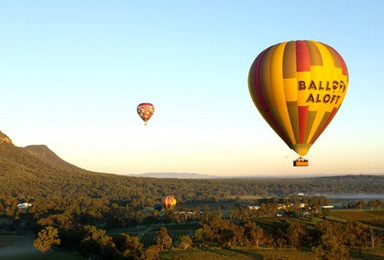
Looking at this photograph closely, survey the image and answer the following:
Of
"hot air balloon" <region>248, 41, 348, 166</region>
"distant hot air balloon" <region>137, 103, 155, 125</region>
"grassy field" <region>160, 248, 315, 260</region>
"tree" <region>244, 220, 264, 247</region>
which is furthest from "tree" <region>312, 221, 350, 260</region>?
"distant hot air balloon" <region>137, 103, 155, 125</region>

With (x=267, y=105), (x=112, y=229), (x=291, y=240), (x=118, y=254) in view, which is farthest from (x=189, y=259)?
(x=112, y=229)

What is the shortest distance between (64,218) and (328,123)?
315 feet

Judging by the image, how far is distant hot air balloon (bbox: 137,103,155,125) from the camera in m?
107

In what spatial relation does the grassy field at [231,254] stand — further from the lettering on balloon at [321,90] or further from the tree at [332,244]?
the lettering on balloon at [321,90]

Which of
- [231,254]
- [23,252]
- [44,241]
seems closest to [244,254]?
[231,254]

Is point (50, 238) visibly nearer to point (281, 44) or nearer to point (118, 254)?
point (118, 254)

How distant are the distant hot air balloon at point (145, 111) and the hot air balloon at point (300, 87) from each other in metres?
58.7

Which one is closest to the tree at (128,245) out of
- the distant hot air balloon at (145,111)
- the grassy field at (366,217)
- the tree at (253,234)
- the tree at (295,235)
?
the tree at (253,234)

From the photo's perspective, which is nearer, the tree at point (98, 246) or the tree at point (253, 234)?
the tree at point (98, 246)

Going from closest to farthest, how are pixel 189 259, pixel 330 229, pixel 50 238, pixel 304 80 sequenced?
pixel 304 80 → pixel 189 259 → pixel 330 229 → pixel 50 238

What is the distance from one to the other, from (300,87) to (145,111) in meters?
62.3

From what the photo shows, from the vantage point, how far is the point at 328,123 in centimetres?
5253

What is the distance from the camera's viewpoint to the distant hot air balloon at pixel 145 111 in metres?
107

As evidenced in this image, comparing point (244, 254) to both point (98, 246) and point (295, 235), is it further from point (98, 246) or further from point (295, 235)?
point (98, 246)
